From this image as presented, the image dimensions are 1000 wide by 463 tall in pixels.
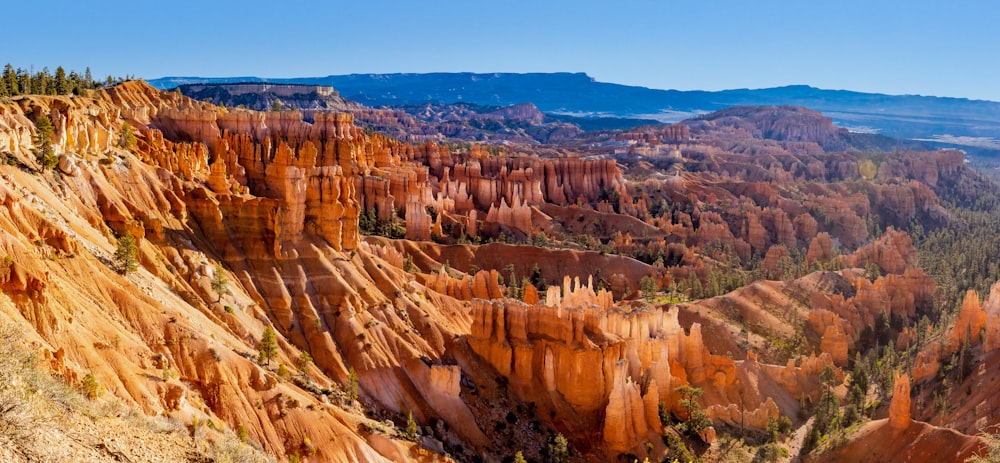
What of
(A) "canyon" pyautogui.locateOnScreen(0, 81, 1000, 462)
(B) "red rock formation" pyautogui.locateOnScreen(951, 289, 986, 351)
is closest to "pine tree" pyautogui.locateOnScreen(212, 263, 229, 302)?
(A) "canyon" pyautogui.locateOnScreen(0, 81, 1000, 462)

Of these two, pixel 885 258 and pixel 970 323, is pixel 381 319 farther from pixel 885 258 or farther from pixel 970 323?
pixel 885 258

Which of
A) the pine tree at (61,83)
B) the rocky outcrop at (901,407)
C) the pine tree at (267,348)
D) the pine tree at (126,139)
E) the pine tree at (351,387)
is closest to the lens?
the pine tree at (267,348)

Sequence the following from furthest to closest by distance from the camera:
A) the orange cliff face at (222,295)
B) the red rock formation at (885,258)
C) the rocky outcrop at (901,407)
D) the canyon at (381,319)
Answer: the red rock formation at (885,258) < the rocky outcrop at (901,407) < the canyon at (381,319) < the orange cliff face at (222,295)

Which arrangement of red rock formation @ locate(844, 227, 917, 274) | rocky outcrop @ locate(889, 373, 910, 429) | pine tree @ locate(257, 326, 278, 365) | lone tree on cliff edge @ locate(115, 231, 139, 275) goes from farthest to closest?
1. red rock formation @ locate(844, 227, 917, 274)
2. rocky outcrop @ locate(889, 373, 910, 429)
3. pine tree @ locate(257, 326, 278, 365)
4. lone tree on cliff edge @ locate(115, 231, 139, 275)

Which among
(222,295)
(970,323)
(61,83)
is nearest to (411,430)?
(222,295)

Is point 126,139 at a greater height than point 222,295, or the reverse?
point 126,139

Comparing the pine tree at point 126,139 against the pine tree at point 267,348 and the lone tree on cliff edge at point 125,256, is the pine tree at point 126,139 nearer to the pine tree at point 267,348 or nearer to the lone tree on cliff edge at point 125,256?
the lone tree on cliff edge at point 125,256

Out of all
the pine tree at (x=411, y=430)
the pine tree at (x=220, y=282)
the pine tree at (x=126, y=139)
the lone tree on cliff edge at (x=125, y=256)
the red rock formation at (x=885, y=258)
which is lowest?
the red rock formation at (x=885, y=258)

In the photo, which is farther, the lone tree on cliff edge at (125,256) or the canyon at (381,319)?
the lone tree on cliff edge at (125,256)

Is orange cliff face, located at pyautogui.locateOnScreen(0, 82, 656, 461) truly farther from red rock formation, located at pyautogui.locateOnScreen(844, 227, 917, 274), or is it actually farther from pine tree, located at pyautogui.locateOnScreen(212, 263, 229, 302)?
red rock formation, located at pyautogui.locateOnScreen(844, 227, 917, 274)

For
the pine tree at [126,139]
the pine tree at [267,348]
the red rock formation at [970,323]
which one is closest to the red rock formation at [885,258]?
the red rock formation at [970,323]

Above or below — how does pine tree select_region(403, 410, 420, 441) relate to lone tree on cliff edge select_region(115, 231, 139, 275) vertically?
below

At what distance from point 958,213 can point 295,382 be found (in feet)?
429

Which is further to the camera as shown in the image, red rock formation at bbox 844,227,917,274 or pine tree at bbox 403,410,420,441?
red rock formation at bbox 844,227,917,274
